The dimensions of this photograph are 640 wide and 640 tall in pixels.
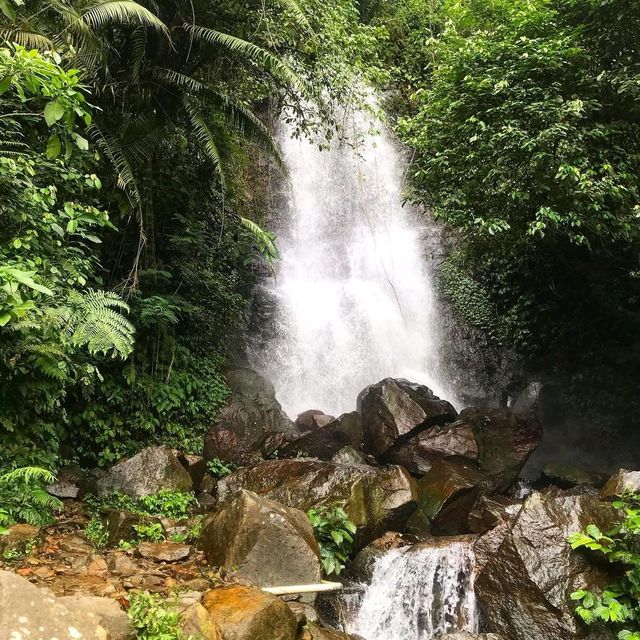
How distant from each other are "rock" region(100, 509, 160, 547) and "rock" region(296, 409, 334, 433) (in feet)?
15.3

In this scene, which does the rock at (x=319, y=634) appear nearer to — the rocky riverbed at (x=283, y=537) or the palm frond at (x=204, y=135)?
the rocky riverbed at (x=283, y=537)

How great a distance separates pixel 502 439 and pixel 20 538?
27.6 feet

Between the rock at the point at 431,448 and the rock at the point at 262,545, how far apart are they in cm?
432

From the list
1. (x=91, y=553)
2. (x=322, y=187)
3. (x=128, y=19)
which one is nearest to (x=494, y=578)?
(x=91, y=553)

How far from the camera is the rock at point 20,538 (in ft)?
14.8

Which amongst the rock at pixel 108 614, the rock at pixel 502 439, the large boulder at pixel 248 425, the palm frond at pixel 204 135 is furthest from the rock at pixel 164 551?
the rock at pixel 502 439

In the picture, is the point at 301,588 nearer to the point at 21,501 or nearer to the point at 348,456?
the point at 21,501

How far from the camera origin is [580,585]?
488cm

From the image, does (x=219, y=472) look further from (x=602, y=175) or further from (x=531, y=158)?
(x=602, y=175)

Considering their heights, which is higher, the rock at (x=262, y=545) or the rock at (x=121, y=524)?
the rock at (x=121, y=524)

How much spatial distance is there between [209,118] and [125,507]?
21.8ft

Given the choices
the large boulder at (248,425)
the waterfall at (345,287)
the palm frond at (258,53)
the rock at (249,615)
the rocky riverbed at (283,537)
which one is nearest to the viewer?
the rock at (249,615)

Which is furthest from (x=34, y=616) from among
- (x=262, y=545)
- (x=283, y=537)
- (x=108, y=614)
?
(x=283, y=537)

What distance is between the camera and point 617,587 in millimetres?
4758
